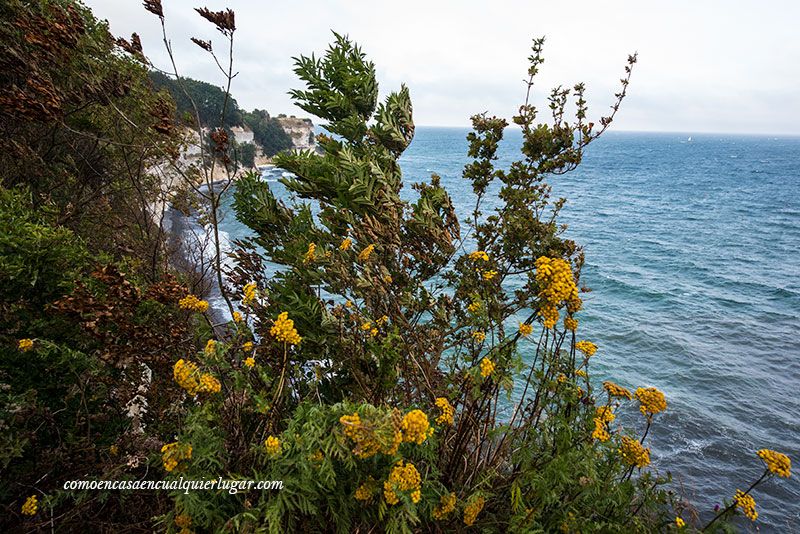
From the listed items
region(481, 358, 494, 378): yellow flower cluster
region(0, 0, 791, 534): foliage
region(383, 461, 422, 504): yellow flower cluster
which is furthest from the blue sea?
region(383, 461, 422, 504): yellow flower cluster

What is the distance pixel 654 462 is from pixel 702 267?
23972mm

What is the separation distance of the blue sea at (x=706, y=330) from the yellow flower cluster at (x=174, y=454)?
13381mm

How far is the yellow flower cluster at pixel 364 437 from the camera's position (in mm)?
2189

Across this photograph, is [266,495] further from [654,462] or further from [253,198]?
[654,462]

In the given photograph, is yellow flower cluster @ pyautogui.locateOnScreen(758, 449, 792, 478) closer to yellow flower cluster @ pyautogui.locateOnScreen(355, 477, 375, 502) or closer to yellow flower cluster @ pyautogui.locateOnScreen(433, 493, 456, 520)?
yellow flower cluster @ pyautogui.locateOnScreen(433, 493, 456, 520)

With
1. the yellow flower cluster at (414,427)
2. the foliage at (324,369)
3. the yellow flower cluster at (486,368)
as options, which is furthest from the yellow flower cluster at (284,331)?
the yellow flower cluster at (486,368)

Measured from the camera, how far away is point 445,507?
289 cm

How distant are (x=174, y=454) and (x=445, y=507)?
193 cm

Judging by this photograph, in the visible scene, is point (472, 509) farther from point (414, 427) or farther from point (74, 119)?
point (74, 119)

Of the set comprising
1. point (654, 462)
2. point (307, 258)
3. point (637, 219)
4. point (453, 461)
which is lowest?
point (654, 462)

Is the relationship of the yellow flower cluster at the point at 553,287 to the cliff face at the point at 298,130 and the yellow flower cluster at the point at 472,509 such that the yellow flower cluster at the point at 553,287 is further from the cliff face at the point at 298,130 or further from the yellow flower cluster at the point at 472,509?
the cliff face at the point at 298,130

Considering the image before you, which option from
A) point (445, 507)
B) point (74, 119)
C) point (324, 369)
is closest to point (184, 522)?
point (324, 369)

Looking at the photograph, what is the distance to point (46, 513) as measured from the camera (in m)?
3.91

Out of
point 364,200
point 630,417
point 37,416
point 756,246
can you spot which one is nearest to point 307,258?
point 364,200
